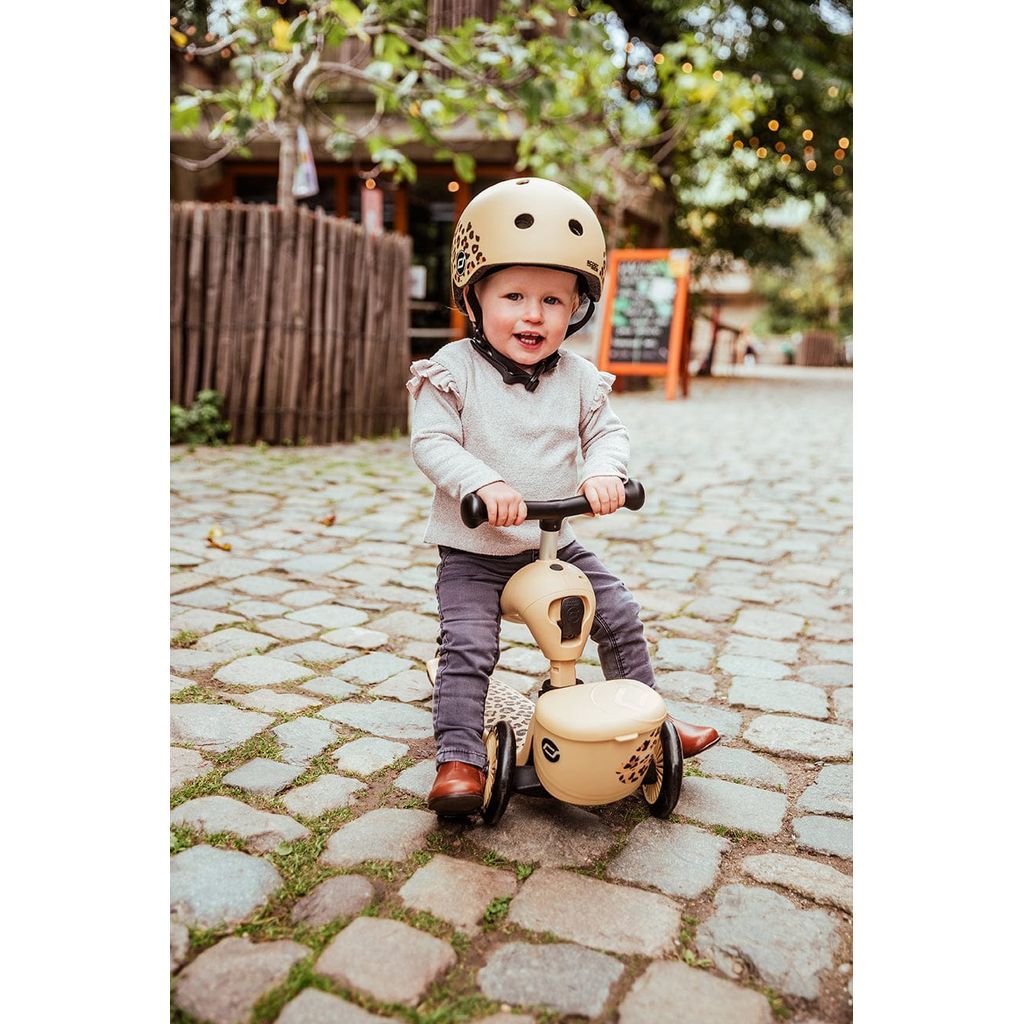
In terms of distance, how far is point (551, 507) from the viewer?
2.00 m

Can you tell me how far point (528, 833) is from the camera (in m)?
1.99

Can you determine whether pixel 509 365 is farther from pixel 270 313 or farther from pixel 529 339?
pixel 270 313

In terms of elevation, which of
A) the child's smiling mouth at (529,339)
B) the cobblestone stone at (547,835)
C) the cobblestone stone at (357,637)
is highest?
the child's smiling mouth at (529,339)

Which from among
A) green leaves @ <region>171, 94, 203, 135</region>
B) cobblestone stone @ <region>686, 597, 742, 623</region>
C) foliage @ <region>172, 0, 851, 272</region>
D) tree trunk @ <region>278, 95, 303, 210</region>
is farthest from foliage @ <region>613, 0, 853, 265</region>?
cobblestone stone @ <region>686, 597, 742, 623</region>

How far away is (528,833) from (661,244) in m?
14.7

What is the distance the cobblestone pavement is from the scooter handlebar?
2.05 feet

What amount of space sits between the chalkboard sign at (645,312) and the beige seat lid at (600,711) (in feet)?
31.2

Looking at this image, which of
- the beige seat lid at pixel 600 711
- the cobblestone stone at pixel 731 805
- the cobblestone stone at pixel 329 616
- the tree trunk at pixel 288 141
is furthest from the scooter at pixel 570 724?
the tree trunk at pixel 288 141

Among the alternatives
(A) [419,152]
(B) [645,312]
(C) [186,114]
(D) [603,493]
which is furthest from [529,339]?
(A) [419,152]

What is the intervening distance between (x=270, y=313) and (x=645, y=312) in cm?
552

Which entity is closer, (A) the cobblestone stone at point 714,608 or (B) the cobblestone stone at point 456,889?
(B) the cobblestone stone at point 456,889

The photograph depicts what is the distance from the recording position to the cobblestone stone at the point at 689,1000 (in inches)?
57.3

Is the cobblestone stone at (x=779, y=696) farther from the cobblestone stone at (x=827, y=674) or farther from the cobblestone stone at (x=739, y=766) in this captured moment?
the cobblestone stone at (x=739, y=766)
